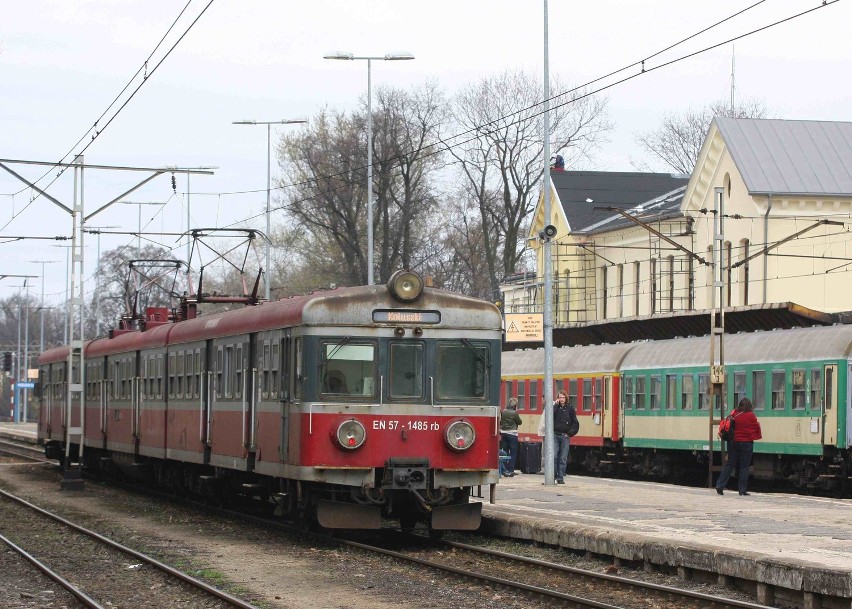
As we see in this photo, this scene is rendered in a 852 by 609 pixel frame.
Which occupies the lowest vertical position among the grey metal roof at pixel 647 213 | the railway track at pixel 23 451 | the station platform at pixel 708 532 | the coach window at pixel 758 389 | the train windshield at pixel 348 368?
the railway track at pixel 23 451

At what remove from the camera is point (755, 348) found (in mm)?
31859

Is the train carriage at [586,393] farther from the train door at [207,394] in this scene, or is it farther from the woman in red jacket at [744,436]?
the train door at [207,394]

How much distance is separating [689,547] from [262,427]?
6.39 meters

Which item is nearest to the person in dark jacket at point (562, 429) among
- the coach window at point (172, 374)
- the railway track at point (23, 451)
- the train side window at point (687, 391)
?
the train side window at point (687, 391)

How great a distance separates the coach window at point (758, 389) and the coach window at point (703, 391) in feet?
5.50

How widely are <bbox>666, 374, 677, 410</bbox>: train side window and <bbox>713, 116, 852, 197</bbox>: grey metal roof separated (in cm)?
1485

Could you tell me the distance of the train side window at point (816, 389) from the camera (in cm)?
2886

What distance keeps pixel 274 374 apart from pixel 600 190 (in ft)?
160

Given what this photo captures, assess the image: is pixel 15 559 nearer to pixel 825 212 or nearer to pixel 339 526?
pixel 339 526

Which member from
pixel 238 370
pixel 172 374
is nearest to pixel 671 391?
pixel 172 374

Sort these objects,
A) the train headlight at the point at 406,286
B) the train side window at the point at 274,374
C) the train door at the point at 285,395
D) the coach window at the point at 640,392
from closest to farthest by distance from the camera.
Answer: the train headlight at the point at 406,286 → the train door at the point at 285,395 → the train side window at the point at 274,374 → the coach window at the point at 640,392

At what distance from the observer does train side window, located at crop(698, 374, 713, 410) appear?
33.3 metres

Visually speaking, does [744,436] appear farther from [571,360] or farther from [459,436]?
[571,360]

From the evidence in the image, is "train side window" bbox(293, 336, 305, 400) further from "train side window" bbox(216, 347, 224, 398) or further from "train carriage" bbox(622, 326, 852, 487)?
"train carriage" bbox(622, 326, 852, 487)
